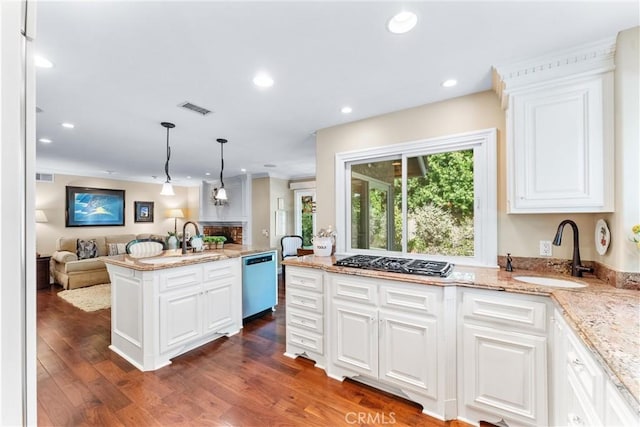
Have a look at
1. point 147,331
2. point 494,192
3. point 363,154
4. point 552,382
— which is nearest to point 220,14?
point 363,154

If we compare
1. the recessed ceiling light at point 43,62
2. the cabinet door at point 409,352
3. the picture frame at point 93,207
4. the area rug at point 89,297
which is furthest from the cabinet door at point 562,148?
the picture frame at point 93,207

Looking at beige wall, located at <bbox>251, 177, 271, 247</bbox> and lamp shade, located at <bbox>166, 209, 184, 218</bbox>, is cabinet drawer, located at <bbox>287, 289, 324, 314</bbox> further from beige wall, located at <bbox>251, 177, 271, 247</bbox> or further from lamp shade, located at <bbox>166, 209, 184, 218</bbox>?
lamp shade, located at <bbox>166, 209, 184, 218</bbox>

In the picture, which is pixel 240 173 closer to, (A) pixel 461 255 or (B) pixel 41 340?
(B) pixel 41 340

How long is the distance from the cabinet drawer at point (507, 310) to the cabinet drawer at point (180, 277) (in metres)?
2.42

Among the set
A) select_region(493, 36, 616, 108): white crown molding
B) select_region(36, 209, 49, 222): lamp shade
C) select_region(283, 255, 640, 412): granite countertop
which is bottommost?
select_region(283, 255, 640, 412): granite countertop

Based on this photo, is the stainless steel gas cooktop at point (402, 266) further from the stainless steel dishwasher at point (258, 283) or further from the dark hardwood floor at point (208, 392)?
the stainless steel dishwasher at point (258, 283)

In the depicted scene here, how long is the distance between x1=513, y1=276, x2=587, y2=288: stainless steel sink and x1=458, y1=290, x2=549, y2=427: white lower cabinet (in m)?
0.30

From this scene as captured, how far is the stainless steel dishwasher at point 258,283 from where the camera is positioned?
3506 millimetres

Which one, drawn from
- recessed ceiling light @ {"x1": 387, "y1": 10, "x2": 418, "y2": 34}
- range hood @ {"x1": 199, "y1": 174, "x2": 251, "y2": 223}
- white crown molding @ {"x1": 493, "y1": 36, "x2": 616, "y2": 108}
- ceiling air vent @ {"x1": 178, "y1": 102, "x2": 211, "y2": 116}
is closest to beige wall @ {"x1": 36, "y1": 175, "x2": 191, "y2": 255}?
range hood @ {"x1": 199, "y1": 174, "x2": 251, "y2": 223}

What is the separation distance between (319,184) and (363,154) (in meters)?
0.64

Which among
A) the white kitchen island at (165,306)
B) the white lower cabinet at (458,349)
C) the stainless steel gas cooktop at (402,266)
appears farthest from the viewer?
the white kitchen island at (165,306)

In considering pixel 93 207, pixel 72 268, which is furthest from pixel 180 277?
pixel 93 207

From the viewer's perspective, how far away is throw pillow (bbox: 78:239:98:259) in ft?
18.2

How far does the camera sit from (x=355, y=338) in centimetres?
222
